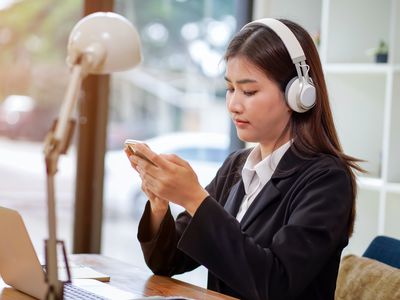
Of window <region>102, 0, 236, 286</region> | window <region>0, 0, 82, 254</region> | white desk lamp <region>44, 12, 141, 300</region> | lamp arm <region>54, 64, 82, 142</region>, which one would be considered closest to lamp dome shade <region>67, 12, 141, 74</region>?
white desk lamp <region>44, 12, 141, 300</region>

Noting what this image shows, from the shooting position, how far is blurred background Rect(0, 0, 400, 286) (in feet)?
10.1

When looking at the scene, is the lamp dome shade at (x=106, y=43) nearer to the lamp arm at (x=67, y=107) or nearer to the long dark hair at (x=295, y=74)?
the lamp arm at (x=67, y=107)

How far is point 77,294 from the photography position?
1.60 meters

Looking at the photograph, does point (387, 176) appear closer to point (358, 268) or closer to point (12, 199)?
point (358, 268)

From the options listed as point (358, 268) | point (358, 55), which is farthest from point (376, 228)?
point (358, 268)

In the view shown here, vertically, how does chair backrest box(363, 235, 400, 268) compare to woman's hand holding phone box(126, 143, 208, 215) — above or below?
below

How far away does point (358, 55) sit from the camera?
3.15 metres

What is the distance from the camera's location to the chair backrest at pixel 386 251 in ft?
6.72

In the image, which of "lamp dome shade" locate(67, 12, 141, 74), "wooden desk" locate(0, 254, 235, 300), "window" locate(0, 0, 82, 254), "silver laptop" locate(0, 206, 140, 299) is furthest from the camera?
"window" locate(0, 0, 82, 254)

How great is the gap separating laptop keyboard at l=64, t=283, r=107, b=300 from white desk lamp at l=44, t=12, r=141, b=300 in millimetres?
373

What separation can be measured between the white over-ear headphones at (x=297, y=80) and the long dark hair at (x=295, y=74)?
2 cm

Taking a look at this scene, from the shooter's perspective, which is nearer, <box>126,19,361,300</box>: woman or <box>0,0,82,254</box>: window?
<box>126,19,361,300</box>: woman

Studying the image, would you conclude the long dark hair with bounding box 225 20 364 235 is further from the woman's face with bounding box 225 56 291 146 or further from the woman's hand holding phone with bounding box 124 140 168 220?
the woman's hand holding phone with bounding box 124 140 168 220

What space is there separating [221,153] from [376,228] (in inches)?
43.3
